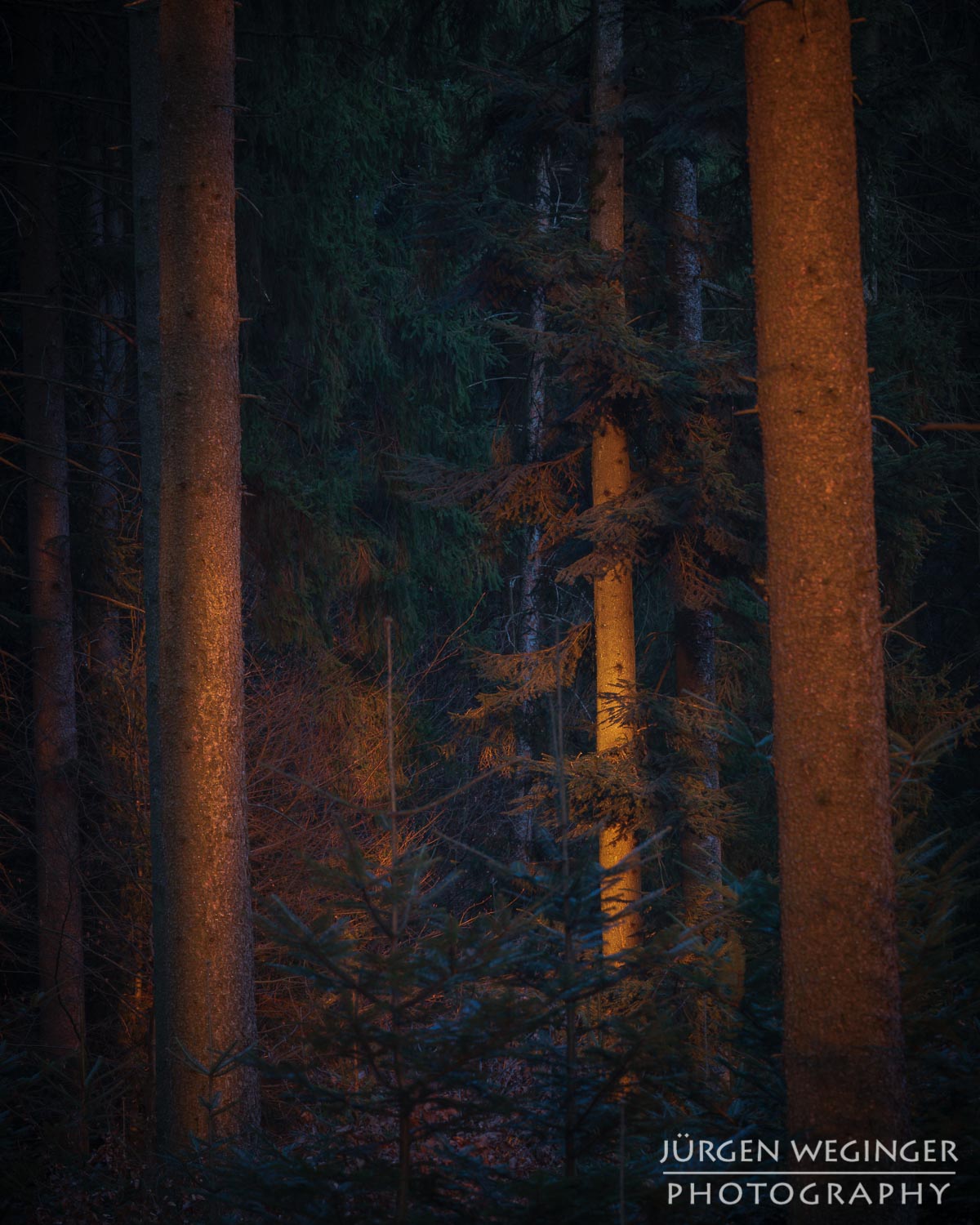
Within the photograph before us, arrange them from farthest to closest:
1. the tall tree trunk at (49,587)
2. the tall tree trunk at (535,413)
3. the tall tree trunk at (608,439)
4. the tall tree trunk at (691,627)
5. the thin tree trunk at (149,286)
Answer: the tall tree trunk at (535,413)
the tall tree trunk at (608,439)
the tall tree trunk at (49,587)
the tall tree trunk at (691,627)
the thin tree trunk at (149,286)

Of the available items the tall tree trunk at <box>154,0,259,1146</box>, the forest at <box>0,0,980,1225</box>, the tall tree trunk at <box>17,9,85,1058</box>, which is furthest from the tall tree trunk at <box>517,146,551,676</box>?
the tall tree trunk at <box>154,0,259,1146</box>

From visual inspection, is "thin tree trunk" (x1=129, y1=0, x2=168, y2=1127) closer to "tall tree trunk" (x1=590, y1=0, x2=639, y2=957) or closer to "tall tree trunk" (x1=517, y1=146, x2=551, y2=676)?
"tall tree trunk" (x1=590, y1=0, x2=639, y2=957)

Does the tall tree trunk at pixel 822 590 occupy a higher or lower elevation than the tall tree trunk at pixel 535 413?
lower

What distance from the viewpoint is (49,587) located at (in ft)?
36.3

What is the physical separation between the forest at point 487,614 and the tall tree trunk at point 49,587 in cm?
6

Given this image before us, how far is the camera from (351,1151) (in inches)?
148

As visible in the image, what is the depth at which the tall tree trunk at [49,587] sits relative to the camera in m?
10.6

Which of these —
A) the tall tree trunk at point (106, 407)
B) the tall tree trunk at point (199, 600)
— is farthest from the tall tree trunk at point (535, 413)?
the tall tree trunk at point (199, 600)

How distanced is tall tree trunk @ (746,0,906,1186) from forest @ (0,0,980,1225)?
0.02 metres

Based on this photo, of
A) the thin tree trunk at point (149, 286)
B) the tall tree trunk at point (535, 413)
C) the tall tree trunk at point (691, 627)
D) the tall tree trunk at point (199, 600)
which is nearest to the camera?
the tall tree trunk at point (199, 600)

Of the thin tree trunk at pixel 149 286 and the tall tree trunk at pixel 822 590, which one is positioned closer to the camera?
the tall tree trunk at pixel 822 590

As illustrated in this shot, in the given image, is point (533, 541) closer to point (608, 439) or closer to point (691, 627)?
point (691, 627)

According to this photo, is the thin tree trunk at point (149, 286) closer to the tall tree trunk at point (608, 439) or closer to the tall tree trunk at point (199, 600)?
the tall tree trunk at point (199, 600)

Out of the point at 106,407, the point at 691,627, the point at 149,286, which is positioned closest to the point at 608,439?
the point at 691,627
